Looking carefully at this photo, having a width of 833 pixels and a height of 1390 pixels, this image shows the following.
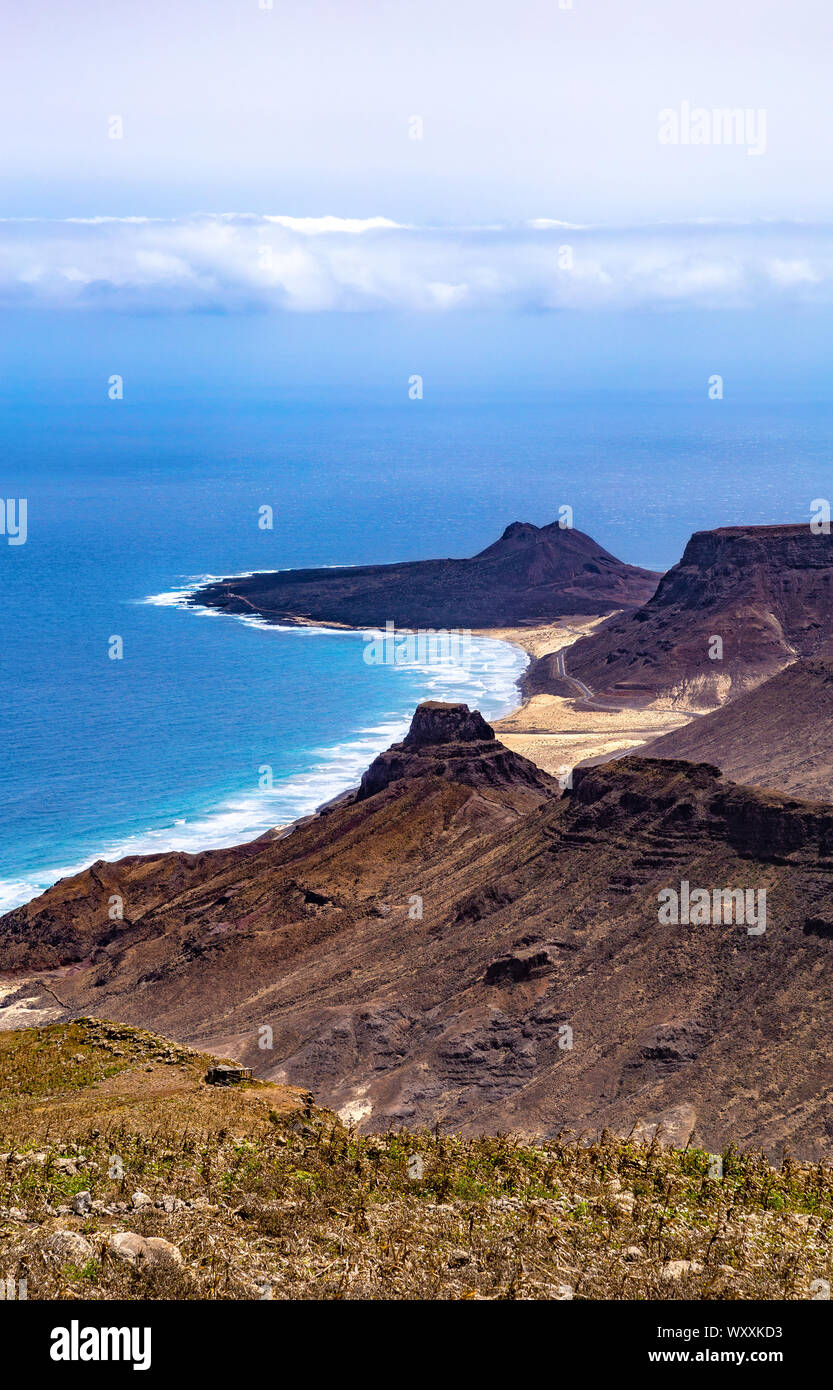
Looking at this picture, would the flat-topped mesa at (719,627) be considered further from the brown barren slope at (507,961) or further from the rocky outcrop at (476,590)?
the brown barren slope at (507,961)

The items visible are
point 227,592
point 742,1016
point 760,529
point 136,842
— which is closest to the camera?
point 742,1016

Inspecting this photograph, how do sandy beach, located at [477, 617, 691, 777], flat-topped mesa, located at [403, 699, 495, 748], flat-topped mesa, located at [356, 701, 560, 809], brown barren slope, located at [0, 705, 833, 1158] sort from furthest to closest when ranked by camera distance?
sandy beach, located at [477, 617, 691, 777] → flat-topped mesa, located at [403, 699, 495, 748] → flat-topped mesa, located at [356, 701, 560, 809] → brown barren slope, located at [0, 705, 833, 1158]

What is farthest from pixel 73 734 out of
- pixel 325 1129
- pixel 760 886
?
pixel 325 1129

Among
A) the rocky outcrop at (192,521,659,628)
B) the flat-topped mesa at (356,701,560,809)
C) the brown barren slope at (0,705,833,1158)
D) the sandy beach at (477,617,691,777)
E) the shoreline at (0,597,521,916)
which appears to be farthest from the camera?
the rocky outcrop at (192,521,659,628)

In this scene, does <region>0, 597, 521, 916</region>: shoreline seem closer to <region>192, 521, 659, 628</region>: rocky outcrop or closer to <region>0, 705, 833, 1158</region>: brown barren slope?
<region>0, 705, 833, 1158</region>: brown barren slope

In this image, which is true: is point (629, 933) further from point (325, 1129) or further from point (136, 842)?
point (136, 842)

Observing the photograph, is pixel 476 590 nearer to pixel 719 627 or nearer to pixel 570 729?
pixel 719 627

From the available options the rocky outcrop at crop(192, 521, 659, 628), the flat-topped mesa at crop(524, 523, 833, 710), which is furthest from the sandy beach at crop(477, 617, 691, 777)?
the rocky outcrop at crop(192, 521, 659, 628)
